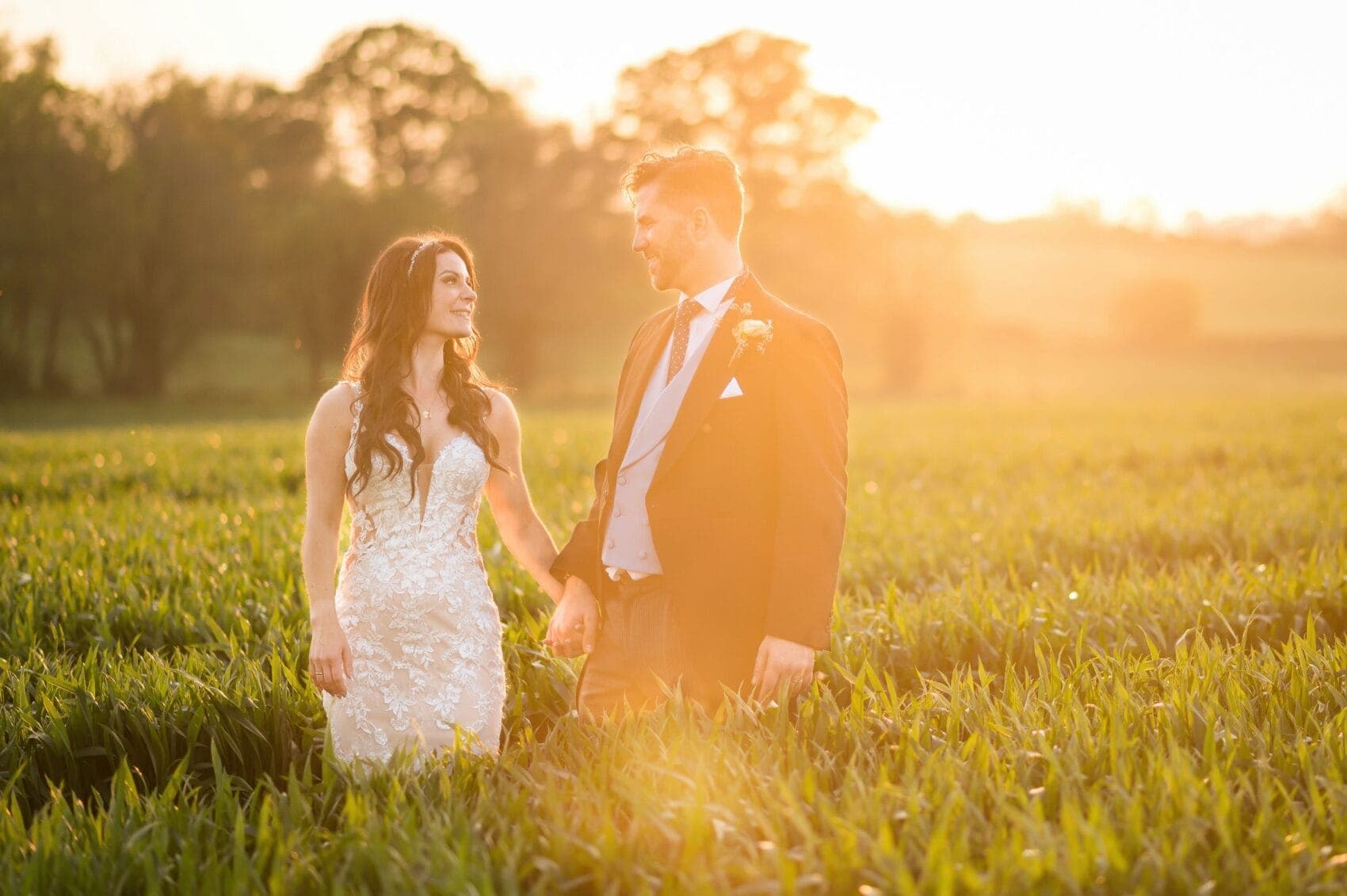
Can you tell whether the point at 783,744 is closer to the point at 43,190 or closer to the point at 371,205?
the point at 371,205

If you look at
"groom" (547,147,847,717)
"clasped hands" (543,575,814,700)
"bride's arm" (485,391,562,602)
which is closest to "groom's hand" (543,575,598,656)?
"clasped hands" (543,575,814,700)

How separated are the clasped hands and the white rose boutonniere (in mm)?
944

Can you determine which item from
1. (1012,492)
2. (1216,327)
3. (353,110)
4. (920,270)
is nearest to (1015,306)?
(1216,327)

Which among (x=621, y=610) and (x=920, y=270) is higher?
(x=920, y=270)

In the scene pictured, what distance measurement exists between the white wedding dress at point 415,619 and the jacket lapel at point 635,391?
1.79 ft

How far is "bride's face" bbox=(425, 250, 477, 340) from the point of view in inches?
162

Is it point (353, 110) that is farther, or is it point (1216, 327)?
point (1216, 327)

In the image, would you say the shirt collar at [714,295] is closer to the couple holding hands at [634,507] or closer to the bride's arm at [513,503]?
the couple holding hands at [634,507]

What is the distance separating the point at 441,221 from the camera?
36.2 m

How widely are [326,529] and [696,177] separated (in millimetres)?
1765

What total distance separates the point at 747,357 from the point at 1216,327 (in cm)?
7041

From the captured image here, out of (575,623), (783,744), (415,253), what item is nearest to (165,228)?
(415,253)

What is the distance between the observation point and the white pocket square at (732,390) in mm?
3752

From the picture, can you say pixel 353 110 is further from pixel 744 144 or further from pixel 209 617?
pixel 209 617
